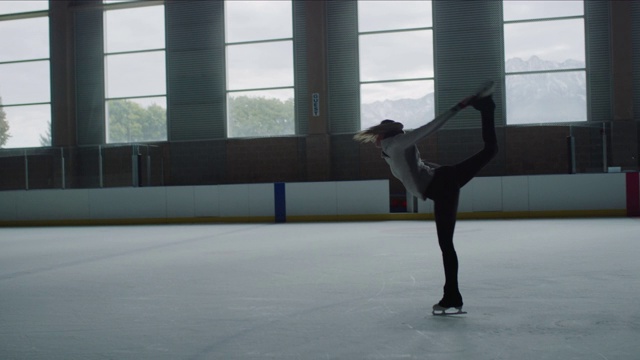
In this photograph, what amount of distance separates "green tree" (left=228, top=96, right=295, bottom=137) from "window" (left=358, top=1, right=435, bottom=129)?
2.89 metres

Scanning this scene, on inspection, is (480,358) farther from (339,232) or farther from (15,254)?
(339,232)

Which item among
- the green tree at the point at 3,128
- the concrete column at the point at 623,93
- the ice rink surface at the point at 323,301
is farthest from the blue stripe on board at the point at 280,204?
the green tree at the point at 3,128

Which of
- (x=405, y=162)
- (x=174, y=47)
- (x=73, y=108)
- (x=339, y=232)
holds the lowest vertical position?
(x=339, y=232)

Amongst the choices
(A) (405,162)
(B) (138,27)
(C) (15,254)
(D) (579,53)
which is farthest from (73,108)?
(A) (405,162)

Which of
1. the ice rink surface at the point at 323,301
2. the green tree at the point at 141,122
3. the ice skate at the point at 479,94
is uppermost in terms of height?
the green tree at the point at 141,122

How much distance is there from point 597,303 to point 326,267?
4.16 metres

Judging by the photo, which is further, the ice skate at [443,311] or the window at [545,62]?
the window at [545,62]

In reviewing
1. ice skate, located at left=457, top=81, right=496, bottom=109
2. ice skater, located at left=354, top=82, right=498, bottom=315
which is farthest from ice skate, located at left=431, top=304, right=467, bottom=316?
ice skate, located at left=457, top=81, right=496, bottom=109

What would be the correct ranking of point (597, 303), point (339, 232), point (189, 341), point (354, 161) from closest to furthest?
point (189, 341) < point (597, 303) < point (339, 232) < point (354, 161)

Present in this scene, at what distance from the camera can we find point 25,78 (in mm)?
26938

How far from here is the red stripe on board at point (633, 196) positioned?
19.8m

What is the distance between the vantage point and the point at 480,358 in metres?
4.21

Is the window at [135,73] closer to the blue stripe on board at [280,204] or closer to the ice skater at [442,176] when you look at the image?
the blue stripe on board at [280,204]

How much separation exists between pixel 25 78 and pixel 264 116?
1028 cm
